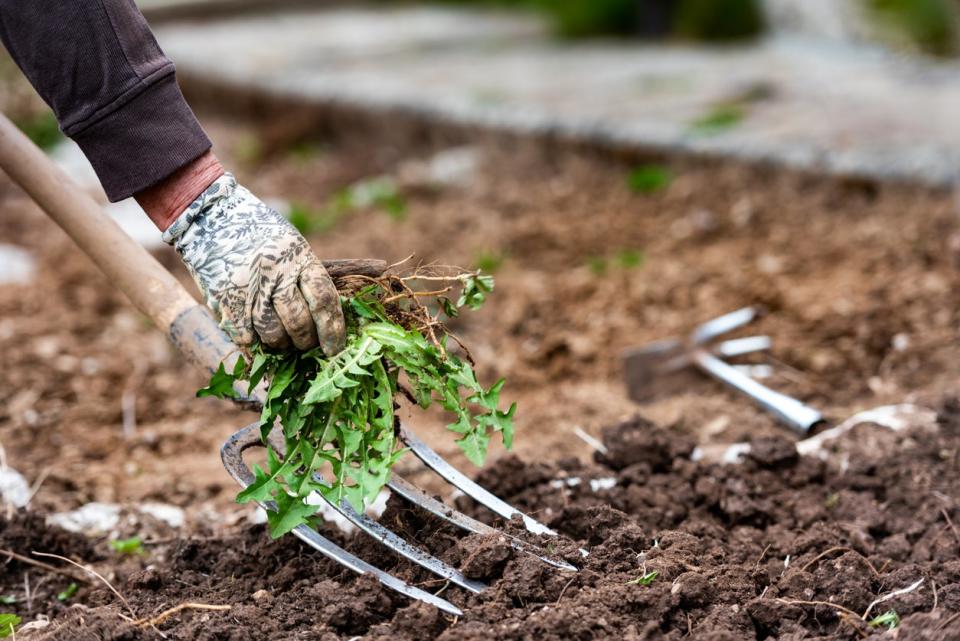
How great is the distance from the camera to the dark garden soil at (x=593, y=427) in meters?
2.00

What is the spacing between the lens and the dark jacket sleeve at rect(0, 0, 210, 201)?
1873 mm

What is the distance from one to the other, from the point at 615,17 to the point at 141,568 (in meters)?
6.28

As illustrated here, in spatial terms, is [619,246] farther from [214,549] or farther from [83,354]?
[214,549]

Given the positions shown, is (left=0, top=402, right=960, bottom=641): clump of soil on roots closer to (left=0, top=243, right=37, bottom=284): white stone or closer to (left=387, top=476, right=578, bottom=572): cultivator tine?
(left=387, top=476, right=578, bottom=572): cultivator tine

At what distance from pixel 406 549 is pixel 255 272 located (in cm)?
64

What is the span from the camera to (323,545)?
2117mm

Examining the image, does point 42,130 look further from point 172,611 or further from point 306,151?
point 172,611

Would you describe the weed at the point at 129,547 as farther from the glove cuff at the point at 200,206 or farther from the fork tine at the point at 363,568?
the glove cuff at the point at 200,206

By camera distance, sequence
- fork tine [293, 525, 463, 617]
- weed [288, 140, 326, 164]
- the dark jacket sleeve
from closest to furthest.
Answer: the dark jacket sleeve
fork tine [293, 525, 463, 617]
weed [288, 140, 326, 164]

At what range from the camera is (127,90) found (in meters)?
1.90

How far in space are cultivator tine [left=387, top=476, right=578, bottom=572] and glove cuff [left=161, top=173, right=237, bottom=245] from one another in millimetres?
692

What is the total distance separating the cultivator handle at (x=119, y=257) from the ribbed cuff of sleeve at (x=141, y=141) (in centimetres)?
37

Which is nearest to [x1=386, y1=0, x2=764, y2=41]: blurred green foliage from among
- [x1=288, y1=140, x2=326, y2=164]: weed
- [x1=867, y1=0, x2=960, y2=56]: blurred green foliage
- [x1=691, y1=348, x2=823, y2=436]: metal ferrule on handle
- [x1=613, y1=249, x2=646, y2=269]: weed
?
[x1=867, y1=0, x2=960, y2=56]: blurred green foliage

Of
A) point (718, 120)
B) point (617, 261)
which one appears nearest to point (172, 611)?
point (617, 261)
